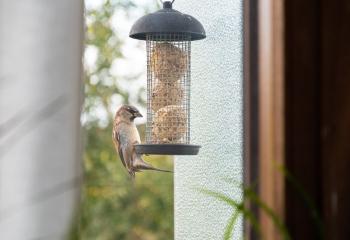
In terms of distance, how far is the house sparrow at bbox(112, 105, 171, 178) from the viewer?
10.1 ft

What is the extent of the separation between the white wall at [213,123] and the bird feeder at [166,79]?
0.06m

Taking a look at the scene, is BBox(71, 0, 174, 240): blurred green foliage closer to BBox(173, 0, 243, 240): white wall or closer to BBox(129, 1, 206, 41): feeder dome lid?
BBox(173, 0, 243, 240): white wall

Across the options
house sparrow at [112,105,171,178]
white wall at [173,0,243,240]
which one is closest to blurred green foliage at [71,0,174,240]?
house sparrow at [112,105,171,178]
